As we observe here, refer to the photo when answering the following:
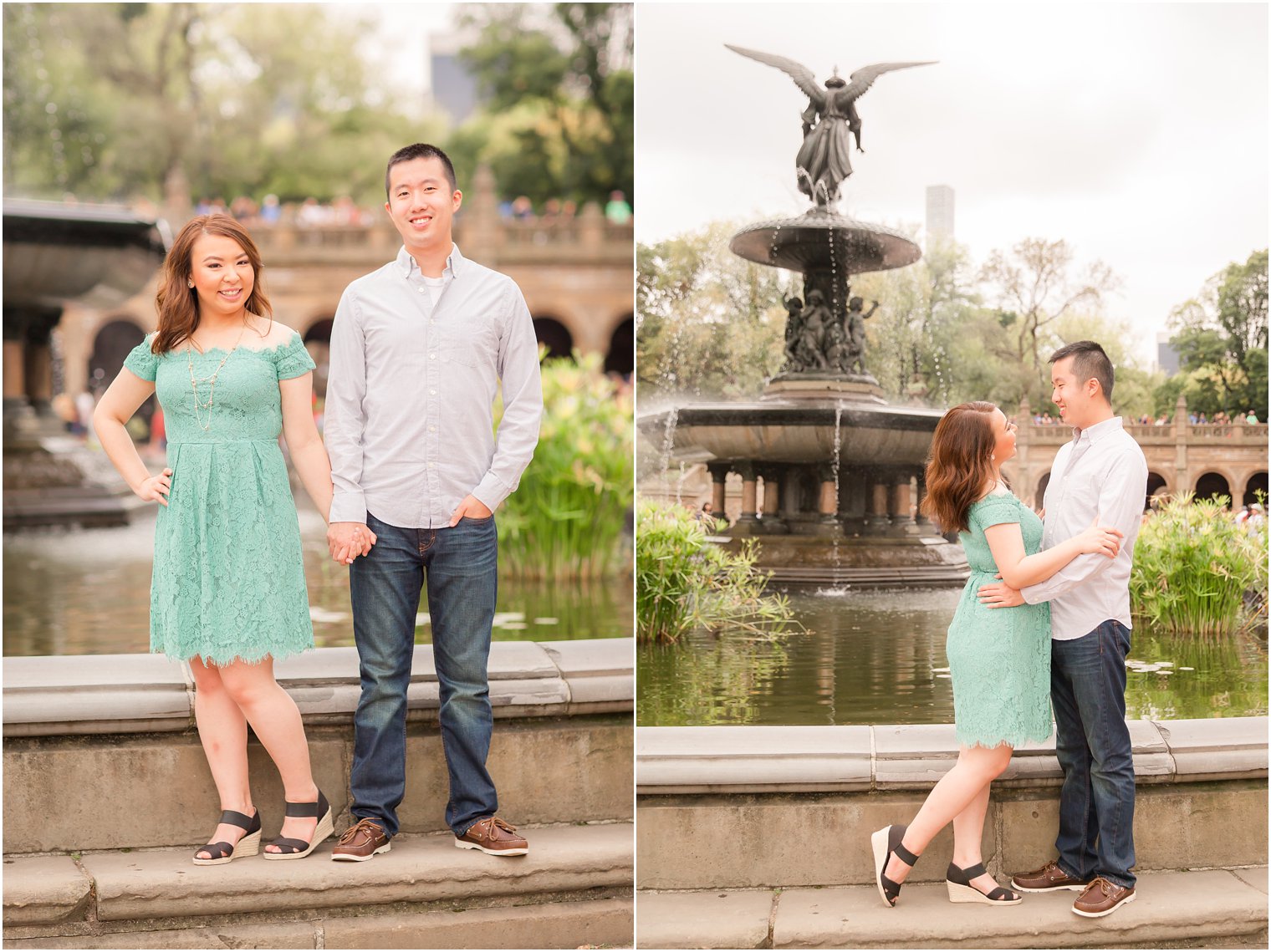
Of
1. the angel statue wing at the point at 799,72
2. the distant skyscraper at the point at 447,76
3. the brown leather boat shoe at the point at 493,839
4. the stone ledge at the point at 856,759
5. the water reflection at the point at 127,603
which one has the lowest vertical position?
the brown leather boat shoe at the point at 493,839

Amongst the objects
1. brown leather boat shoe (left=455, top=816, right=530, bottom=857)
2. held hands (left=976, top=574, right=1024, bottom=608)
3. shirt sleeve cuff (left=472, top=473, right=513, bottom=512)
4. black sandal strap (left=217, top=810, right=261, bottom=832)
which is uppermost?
shirt sleeve cuff (left=472, top=473, right=513, bottom=512)

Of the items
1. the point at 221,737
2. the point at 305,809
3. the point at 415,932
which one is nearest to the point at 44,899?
the point at 221,737

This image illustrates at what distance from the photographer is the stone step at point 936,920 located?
3.31 m

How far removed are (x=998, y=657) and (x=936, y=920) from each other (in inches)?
29.2

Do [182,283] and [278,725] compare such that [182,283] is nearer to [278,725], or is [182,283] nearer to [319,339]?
[278,725]

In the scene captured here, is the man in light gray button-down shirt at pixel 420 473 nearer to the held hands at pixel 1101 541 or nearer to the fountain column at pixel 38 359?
the held hands at pixel 1101 541

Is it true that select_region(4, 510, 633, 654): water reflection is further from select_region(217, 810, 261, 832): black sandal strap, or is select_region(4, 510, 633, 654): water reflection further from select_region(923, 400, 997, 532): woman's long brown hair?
select_region(923, 400, 997, 532): woman's long brown hair

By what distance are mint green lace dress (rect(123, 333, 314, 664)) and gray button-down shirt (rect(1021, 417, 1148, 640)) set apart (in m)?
2.07

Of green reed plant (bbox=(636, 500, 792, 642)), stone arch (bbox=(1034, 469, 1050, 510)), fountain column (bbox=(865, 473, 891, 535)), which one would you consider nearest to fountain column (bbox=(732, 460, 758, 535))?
fountain column (bbox=(865, 473, 891, 535))

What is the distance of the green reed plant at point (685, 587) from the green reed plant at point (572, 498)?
84 cm

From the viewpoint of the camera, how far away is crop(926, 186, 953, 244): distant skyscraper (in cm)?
787

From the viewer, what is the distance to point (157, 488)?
130 inches

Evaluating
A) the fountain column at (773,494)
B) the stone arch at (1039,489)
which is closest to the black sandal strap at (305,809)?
the stone arch at (1039,489)

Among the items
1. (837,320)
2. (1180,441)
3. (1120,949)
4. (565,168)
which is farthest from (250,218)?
(1120,949)
